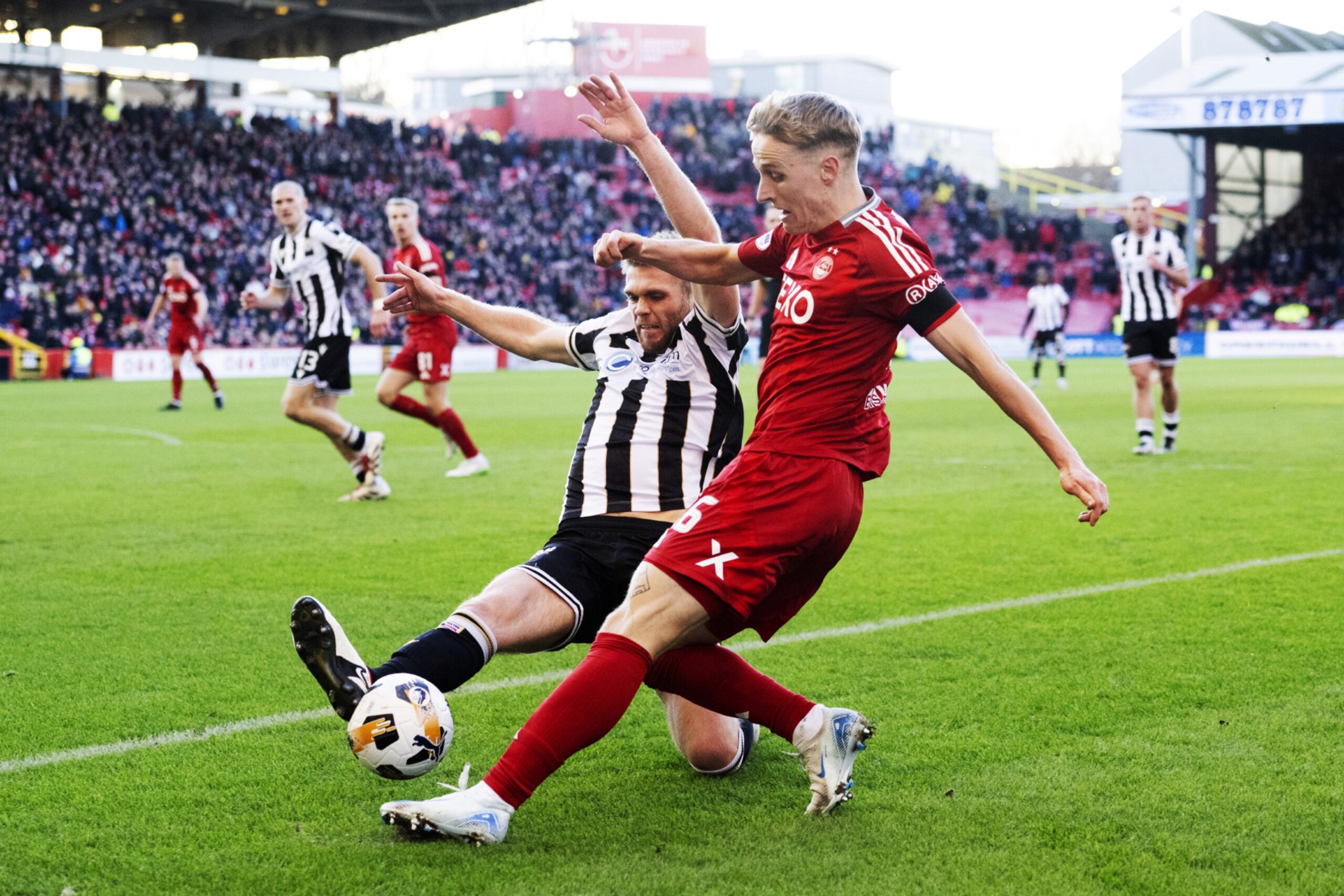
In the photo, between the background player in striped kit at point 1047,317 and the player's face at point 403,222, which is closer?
the player's face at point 403,222

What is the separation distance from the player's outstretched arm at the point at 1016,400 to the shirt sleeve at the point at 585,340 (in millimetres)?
1214

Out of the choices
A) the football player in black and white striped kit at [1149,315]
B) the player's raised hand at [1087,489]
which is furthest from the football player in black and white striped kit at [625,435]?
the football player in black and white striped kit at [1149,315]

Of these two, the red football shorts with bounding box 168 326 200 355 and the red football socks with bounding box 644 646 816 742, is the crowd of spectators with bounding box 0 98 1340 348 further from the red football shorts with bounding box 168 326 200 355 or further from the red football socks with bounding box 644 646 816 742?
the red football socks with bounding box 644 646 816 742

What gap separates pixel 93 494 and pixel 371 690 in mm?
7566

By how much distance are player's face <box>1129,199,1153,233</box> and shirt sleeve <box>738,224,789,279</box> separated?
9801 millimetres

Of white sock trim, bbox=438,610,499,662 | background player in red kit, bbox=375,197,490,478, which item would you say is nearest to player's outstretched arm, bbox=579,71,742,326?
white sock trim, bbox=438,610,499,662

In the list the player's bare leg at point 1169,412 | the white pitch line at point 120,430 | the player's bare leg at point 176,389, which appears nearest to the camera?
the player's bare leg at point 1169,412

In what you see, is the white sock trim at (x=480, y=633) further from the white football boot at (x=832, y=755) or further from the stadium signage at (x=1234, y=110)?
the stadium signage at (x=1234, y=110)

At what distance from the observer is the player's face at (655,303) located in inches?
149

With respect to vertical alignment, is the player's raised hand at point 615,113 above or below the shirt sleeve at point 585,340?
above

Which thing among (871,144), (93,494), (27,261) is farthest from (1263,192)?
(93,494)

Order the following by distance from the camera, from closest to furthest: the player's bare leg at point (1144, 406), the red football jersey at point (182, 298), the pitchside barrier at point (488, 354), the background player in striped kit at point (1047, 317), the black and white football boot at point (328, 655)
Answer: the black and white football boot at point (328, 655), the player's bare leg at point (1144, 406), the red football jersey at point (182, 298), the background player in striped kit at point (1047, 317), the pitchside barrier at point (488, 354)

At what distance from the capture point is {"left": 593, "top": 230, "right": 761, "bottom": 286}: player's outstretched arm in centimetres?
346

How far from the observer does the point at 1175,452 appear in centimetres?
1246
